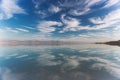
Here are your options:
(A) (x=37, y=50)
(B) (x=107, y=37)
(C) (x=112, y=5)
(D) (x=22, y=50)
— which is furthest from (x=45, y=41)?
(C) (x=112, y=5)

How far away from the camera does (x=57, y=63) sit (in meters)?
1.26

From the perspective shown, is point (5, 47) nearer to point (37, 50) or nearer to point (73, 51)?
point (37, 50)

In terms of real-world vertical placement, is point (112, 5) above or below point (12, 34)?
above

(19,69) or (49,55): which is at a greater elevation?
(49,55)

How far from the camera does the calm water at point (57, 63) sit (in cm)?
123

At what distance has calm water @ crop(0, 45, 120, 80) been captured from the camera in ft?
4.04

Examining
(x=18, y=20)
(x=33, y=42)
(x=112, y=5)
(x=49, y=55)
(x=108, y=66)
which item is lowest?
(x=108, y=66)

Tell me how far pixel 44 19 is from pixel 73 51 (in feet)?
1.14

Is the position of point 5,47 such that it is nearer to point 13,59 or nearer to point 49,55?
point 13,59

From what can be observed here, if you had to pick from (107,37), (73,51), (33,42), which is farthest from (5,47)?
(107,37)

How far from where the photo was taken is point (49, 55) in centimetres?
125

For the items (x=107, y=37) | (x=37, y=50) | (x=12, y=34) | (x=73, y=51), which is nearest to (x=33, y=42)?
(x=37, y=50)

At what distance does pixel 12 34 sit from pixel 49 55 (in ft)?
1.11

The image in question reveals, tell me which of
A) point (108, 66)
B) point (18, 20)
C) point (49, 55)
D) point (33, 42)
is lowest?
point (108, 66)
